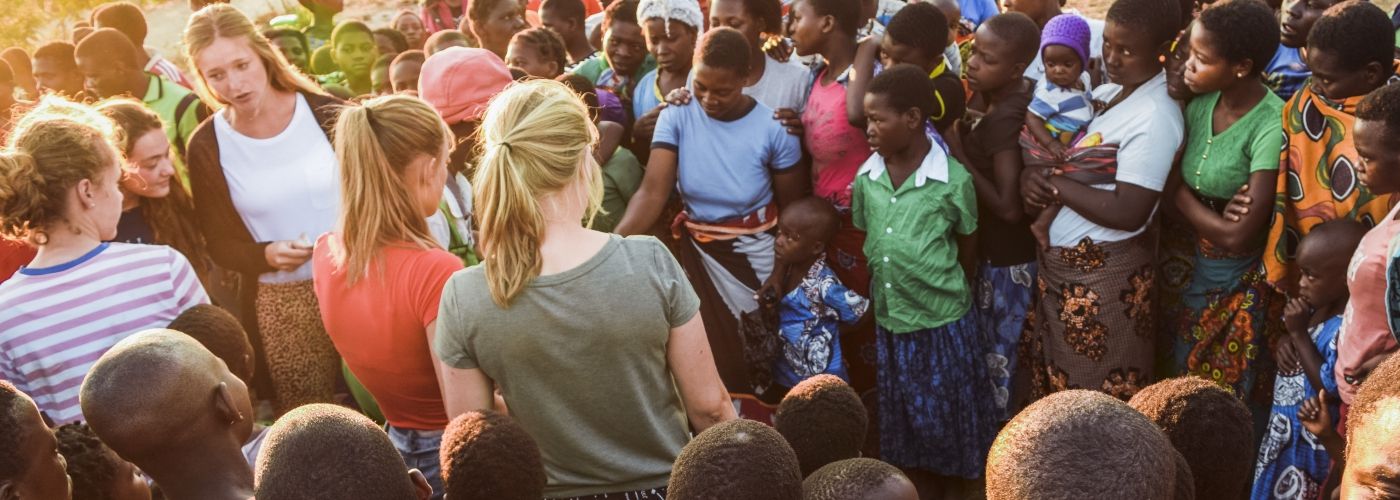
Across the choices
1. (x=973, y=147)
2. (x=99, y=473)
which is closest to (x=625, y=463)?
(x=99, y=473)

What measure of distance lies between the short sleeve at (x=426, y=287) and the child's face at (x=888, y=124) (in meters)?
1.88

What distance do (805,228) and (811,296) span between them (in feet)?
0.92

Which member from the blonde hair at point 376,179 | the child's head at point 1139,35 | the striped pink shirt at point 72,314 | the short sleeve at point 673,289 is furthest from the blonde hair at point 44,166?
the child's head at point 1139,35

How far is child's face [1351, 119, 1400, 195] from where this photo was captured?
2.73 metres

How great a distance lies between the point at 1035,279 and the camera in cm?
402

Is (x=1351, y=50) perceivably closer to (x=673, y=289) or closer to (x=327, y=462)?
(x=673, y=289)

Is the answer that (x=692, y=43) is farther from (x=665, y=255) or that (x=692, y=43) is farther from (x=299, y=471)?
(x=299, y=471)

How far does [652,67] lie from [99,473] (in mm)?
3529

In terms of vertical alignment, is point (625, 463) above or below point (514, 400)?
below

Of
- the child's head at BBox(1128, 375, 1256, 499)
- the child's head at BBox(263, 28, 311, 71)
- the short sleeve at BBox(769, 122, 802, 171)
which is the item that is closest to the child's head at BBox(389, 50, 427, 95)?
the child's head at BBox(263, 28, 311, 71)

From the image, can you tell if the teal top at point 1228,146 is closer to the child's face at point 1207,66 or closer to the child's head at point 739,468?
the child's face at point 1207,66

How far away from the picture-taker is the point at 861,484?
4.78ft

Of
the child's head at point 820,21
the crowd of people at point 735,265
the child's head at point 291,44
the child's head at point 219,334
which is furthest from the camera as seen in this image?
the child's head at point 291,44

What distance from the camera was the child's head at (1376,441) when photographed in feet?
4.20
